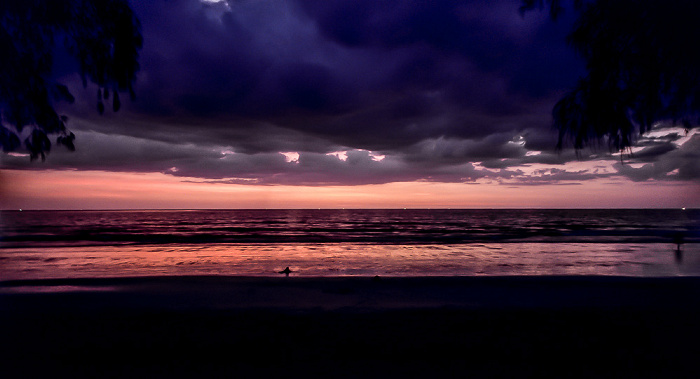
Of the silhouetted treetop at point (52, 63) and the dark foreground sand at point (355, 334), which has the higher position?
the silhouetted treetop at point (52, 63)

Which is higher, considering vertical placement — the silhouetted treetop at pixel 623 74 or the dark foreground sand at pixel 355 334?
the silhouetted treetop at pixel 623 74

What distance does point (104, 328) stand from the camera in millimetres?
6367

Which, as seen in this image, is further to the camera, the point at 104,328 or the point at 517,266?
the point at 517,266

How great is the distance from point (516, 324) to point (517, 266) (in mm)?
12578

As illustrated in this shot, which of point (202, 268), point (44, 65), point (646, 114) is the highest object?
point (44, 65)

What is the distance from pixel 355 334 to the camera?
6039mm

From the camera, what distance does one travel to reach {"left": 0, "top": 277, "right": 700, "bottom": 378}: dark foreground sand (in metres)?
4.72

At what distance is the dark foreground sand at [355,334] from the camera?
186 inches

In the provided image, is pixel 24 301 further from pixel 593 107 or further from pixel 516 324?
pixel 593 107

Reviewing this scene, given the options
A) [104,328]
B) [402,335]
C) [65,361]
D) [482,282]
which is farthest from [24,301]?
[482,282]

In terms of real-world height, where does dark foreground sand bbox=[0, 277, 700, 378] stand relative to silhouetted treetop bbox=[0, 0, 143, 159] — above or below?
below

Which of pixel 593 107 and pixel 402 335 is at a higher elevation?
pixel 593 107

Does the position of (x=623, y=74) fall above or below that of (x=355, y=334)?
above

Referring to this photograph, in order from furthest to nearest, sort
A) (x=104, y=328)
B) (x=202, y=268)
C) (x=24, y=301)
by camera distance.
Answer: (x=202, y=268), (x=24, y=301), (x=104, y=328)
